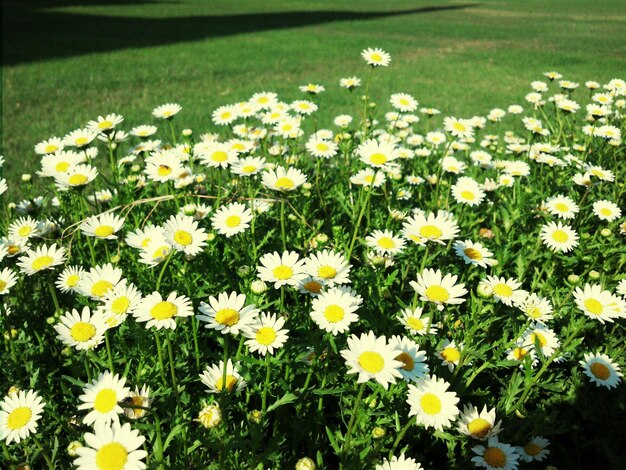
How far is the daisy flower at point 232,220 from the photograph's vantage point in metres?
2.05

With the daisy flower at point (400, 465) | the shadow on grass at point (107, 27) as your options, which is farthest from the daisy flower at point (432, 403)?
the shadow on grass at point (107, 27)

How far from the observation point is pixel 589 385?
78.8 inches

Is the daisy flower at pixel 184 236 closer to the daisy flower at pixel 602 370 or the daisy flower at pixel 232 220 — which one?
the daisy flower at pixel 232 220

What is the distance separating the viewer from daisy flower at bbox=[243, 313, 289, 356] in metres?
1.55

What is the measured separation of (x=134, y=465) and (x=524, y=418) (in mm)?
1416

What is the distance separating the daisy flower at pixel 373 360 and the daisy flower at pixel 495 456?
49cm

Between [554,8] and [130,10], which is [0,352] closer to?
[554,8]

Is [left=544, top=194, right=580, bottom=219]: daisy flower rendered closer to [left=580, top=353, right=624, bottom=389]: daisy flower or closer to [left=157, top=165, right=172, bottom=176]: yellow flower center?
[left=580, top=353, right=624, bottom=389]: daisy flower

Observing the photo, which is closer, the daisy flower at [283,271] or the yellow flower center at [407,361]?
the yellow flower center at [407,361]

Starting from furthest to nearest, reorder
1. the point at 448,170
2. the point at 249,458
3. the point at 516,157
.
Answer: the point at 516,157 → the point at 448,170 → the point at 249,458

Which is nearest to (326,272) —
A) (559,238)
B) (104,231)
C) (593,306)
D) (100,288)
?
(100,288)

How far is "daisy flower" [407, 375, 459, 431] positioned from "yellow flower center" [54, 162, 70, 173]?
2045 millimetres

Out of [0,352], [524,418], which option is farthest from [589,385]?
[0,352]

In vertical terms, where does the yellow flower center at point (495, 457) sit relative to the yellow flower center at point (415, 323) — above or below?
below
